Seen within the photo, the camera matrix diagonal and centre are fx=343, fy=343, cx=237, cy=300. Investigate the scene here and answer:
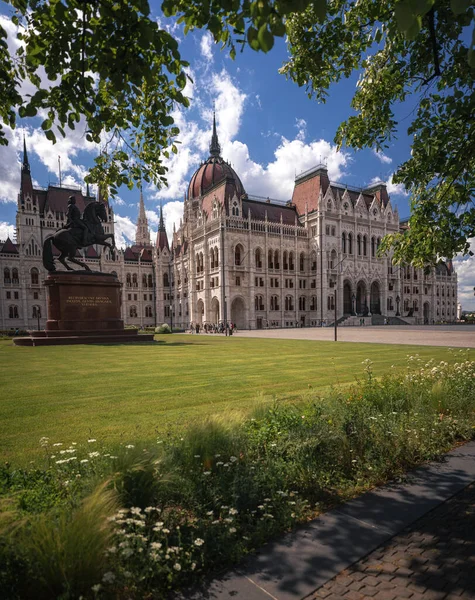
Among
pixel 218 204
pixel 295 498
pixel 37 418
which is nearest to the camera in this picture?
pixel 295 498

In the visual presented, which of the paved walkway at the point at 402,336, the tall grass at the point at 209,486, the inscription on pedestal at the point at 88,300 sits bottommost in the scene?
the paved walkway at the point at 402,336

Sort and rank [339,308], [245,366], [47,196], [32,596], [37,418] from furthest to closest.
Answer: [47,196]
[339,308]
[245,366]
[37,418]
[32,596]

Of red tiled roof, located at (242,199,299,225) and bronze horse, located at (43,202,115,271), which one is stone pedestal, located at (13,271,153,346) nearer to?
bronze horse, located at (43,202,115,271)

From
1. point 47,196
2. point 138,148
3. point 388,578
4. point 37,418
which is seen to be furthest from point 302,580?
point 47,196

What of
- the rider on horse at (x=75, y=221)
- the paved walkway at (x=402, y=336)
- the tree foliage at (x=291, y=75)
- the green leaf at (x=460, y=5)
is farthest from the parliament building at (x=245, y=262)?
the green leaf at (x=460, y=5)

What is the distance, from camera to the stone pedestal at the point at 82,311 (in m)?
25.3

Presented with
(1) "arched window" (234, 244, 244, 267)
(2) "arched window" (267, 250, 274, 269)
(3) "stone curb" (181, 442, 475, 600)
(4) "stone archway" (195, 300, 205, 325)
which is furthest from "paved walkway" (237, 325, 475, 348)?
(4) "stone archway" (195, 300, 205, 325)

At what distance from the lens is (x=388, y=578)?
101 inches

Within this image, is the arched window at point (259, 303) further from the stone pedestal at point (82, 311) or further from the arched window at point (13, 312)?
the arched window at point (13, 312)

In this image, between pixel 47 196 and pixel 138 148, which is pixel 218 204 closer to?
pixel 47 196

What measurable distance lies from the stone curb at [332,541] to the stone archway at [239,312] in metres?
59.4

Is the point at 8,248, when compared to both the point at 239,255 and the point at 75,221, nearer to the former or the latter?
the point at 239,255

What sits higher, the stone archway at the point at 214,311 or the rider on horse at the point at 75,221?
the rider on horse at the point at 75,221

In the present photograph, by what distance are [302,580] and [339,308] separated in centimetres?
6872
